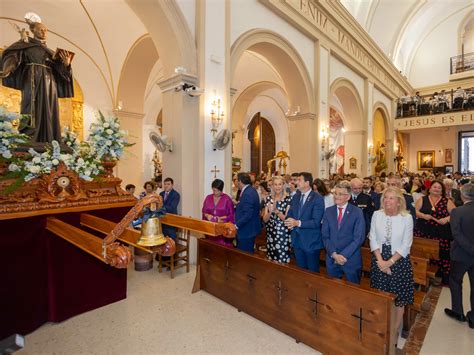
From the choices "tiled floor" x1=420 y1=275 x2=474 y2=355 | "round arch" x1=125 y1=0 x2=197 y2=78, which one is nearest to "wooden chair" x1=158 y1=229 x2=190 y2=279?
"round arch" x1=125 y1=0 x2=197 y2=78

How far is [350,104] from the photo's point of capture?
44.0ft

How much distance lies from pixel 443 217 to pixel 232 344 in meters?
3.79

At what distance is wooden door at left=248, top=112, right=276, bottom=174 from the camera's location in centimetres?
1647

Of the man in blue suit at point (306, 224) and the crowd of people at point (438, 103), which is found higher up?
the crowd of people at point (438, 103)

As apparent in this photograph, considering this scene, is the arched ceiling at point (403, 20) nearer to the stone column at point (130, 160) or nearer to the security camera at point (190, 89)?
the stone column at point (130, 160)

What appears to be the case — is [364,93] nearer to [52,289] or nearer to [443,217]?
[443,217]

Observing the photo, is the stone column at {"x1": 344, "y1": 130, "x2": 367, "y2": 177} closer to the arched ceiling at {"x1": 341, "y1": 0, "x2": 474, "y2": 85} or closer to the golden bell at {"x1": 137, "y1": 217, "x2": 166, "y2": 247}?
the arched ceiling at {"x1": 341, "y1": 0, "x2": 474, "y2": 85}

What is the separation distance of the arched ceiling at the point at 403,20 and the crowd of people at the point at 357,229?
13.3m

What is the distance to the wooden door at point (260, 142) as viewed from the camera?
1647 cm

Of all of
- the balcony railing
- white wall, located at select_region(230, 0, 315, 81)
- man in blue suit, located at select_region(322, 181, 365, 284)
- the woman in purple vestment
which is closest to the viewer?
man in blue suit, located at select_region(322, 181, 365, 284)

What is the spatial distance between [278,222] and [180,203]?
2465 millimetres

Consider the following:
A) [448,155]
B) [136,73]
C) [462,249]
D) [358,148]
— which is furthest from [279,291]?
[448,155]

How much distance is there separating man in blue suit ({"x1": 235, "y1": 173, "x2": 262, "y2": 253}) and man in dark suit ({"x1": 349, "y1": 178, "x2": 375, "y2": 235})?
1757 millimetres

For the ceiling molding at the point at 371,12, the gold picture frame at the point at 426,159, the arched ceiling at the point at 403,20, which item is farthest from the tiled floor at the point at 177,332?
Answer: the gold picture frame at the point at 426,159
